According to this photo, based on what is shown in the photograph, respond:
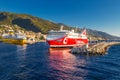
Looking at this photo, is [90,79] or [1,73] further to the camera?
[1,73]

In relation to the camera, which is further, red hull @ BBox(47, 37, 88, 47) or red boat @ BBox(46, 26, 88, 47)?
→ red boat @ BBox(46, 26, 88, 47)

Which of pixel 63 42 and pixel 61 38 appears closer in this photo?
pixel 61 38

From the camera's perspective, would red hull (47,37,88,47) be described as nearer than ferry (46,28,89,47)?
Yes

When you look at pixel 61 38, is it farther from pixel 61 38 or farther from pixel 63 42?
pixel 63 42

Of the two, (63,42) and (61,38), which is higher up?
(61,38)

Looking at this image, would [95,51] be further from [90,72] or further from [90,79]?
[90,79]

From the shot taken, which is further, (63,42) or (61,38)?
(63,42)

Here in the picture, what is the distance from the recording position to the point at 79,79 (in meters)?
40.1

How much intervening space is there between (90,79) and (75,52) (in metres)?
47.7

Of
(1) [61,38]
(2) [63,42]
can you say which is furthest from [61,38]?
(2) [63,42]

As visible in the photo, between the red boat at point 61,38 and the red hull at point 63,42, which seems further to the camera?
the red boat at point 61,38

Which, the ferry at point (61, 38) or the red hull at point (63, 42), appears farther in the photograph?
the ferry at point (61, 38)

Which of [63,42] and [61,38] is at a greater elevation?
[61,38]

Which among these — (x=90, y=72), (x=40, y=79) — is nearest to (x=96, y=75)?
(x=90, y=72)
